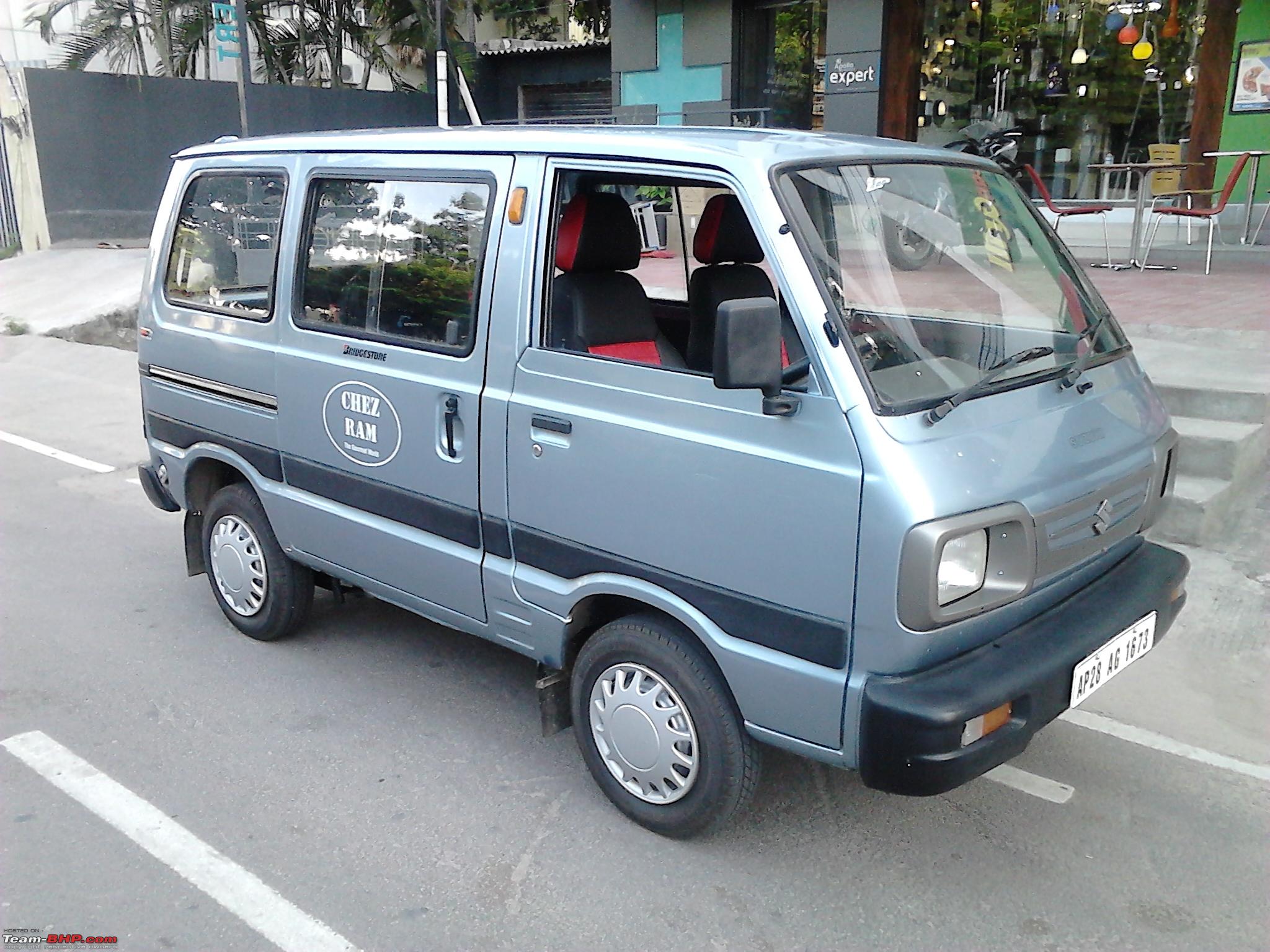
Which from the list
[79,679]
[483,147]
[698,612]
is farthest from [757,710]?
[79,679]

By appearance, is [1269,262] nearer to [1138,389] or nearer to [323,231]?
[1138,389]

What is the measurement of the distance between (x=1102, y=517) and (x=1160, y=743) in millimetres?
1317

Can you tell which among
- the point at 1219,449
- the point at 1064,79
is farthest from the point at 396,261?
the point at 1064,79

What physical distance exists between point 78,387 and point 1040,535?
10.2 m

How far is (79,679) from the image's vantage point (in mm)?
4441

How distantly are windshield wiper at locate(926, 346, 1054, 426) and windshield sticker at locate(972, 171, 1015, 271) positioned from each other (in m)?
0.41

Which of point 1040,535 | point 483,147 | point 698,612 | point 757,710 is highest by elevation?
point 483,147

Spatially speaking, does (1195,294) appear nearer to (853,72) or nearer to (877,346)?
(853,72)

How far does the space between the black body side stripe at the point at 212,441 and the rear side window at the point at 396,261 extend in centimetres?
62

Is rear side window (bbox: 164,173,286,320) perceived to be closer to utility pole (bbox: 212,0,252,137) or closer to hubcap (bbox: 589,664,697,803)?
hubcap (bbox: 589,664,697,803)

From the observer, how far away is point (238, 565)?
4.71 metres

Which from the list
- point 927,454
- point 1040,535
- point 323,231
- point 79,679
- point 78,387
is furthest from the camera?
point 78,387

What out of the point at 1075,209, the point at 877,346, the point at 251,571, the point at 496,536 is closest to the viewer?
the point at 877,346

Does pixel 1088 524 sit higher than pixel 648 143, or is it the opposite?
pixel 648 143
